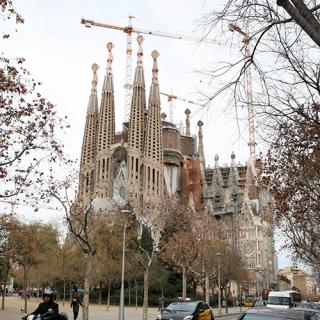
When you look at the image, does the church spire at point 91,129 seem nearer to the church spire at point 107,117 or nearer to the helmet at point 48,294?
Answer: the church spire at point 107,117

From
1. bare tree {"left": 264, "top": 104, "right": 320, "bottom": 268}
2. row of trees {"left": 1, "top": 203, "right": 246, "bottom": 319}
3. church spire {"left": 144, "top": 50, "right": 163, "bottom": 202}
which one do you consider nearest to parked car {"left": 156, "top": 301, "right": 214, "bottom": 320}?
bare tree {"left": 264, "top": 104, "right": 320, "bottom": 268}

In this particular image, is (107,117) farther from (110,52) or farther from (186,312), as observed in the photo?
(186,312)

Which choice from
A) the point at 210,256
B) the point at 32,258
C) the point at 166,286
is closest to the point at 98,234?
the point at 32,258

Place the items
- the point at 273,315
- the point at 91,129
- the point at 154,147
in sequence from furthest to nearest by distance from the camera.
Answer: the point at 91,129 < the point at 154,147 < the point at 273,315

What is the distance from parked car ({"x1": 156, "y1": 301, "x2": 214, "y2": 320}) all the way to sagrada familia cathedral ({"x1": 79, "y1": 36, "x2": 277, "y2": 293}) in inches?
2500

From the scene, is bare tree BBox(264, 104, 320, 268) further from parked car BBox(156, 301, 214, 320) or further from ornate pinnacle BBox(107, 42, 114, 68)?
ornate pinnacle BBox(107, 42, 114, 68)

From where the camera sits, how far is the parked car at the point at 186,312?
57.0ft

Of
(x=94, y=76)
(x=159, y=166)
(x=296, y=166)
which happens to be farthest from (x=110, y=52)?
(x=296, y=166)

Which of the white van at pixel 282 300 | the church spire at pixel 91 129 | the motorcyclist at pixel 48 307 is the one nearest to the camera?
the motorcyclist at pixel 48 307

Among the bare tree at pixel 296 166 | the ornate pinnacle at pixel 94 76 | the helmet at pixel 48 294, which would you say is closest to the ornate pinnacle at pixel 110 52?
the ornate pinnacle at pixel 94 76

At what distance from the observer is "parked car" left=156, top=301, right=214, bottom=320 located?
17.4 meters

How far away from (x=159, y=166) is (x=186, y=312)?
79560mm

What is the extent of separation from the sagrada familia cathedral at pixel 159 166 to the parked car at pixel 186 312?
6350cm

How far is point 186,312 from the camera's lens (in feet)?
57.8
